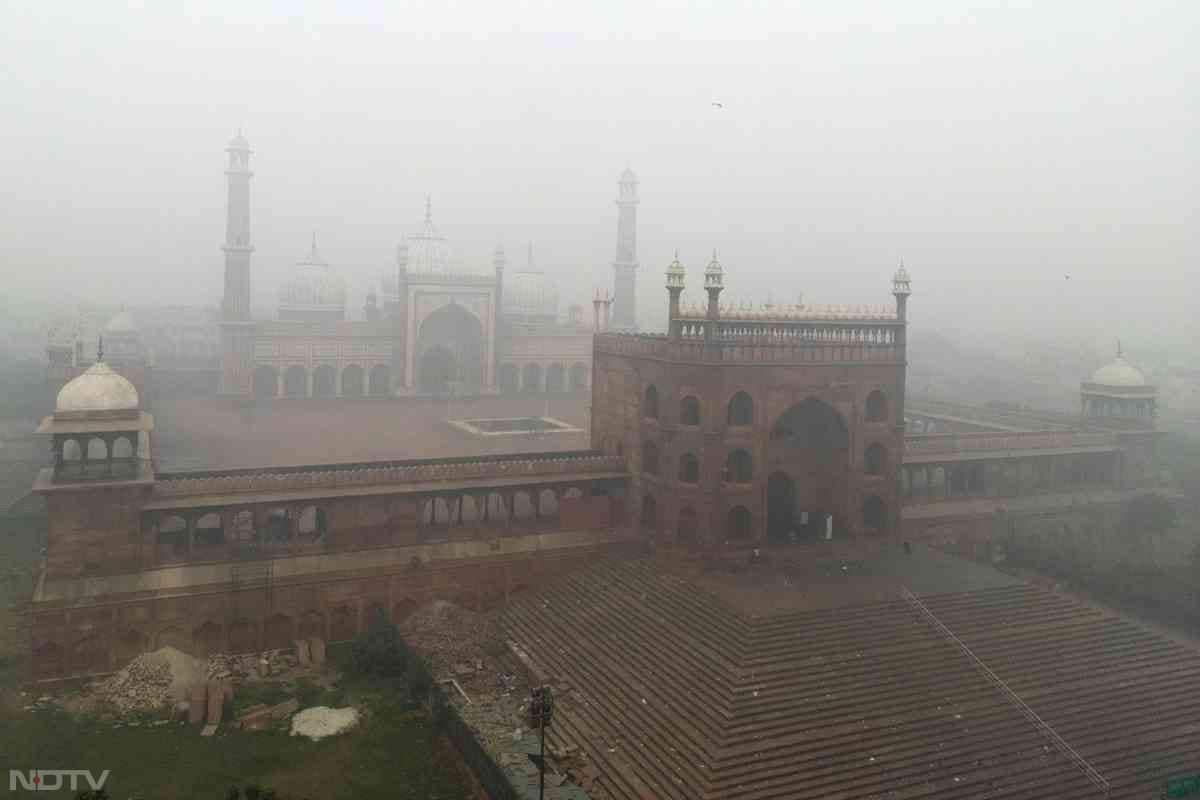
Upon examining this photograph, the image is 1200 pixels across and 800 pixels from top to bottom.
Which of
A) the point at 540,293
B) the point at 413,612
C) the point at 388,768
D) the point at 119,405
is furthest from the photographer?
the point at 540,293

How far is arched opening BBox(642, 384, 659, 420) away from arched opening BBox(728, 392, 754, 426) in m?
1.82

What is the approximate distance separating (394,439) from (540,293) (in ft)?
84.7

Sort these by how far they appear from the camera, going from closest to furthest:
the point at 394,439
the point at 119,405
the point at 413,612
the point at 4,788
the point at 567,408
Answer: the point at 4,788, the point at 119,405, the point at 413,612, the point at 394,439, the point at 567,408

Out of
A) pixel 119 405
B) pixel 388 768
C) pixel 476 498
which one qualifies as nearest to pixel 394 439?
pixel 476 498

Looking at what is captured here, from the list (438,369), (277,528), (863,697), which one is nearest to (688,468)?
(863,697)

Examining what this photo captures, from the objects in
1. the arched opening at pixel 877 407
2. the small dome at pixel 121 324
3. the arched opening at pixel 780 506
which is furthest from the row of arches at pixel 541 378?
the arched opening at pixel 877 407

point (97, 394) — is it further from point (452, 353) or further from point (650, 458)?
point (452, 353)

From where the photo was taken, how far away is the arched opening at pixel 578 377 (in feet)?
179

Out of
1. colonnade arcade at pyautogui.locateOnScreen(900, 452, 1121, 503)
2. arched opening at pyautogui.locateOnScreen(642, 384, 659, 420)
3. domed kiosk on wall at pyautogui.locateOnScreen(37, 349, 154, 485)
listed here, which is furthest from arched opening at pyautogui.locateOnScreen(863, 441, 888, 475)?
domed kiosk on wall at pyautogui.locateOnScreen(37, 349, 154, 485)

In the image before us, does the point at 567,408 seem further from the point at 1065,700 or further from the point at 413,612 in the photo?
the point at 1065,700

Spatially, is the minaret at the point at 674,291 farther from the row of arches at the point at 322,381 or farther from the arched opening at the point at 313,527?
the row of arches at the point at 322,381

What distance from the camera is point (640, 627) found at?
57.6 ft

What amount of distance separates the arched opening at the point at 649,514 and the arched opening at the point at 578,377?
33004 millimetres

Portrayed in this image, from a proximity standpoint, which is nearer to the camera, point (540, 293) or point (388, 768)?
point (388, 768)
